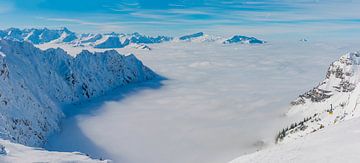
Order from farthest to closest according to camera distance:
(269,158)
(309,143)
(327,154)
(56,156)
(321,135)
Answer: (56,156)
(321,135)
(309,143)
(269,158)
(327,154)

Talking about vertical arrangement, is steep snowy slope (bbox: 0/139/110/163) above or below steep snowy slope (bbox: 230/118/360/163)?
below

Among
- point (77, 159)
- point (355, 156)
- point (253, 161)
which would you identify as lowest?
point (77, 159)

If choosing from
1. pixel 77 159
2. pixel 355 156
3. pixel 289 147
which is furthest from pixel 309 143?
pixel 77 159

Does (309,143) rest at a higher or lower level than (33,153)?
higher

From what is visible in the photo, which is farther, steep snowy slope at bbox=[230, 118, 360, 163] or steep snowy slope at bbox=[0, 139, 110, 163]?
steep snowy slope at bbox=[0, 139, 110, 163]

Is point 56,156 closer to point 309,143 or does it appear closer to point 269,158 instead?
point 269,158

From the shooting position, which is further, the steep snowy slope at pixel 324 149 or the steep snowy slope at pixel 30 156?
the steep snowy slope at pixel 30 156

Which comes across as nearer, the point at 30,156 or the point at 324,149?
the point at 324,149

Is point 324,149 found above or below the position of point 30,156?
above

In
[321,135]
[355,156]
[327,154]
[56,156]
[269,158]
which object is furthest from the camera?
[56,156]

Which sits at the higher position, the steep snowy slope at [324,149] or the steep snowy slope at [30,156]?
the steep snowy slope at [324,149]

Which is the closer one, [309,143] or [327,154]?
[327,154]
